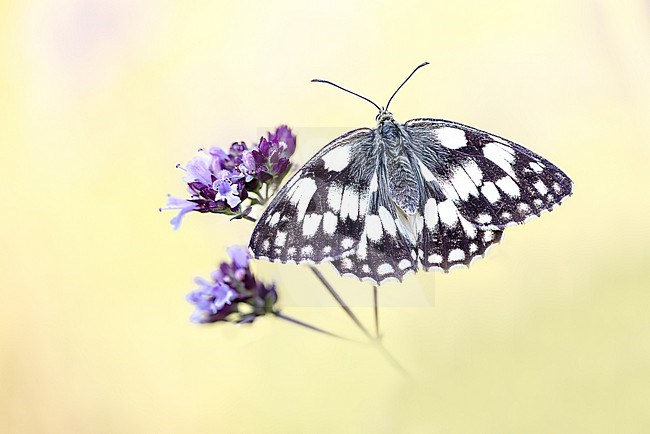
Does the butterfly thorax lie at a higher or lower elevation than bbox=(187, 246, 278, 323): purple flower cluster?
higher

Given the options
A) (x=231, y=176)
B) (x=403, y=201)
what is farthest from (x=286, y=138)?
(x=403, y=201)

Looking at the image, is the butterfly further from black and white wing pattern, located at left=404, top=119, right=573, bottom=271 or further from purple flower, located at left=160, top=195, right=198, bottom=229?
purple flower, located at left=160, top=195, right=198, bottom=229

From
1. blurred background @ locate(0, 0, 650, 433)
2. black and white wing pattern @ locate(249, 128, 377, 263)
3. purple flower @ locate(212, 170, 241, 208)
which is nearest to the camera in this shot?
black and white wing pattern @ locate(249, 128, 377, 263)

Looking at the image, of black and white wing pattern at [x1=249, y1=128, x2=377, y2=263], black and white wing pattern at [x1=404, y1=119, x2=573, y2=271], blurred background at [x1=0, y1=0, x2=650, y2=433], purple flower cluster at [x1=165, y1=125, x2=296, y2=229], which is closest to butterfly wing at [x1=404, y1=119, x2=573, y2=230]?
black and white wing pattern at [x1=404, y1=119, x2=573, y2=271]

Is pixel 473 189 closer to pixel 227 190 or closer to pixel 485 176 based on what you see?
pixel 485 176

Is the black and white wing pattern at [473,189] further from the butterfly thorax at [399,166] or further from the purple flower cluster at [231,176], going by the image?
the purple flower cluster at [231,176]

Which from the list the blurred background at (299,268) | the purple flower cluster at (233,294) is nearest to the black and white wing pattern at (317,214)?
the purple flower cluster at (233,294)

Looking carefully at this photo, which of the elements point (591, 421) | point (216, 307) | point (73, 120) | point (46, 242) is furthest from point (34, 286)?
point (591, 421)
